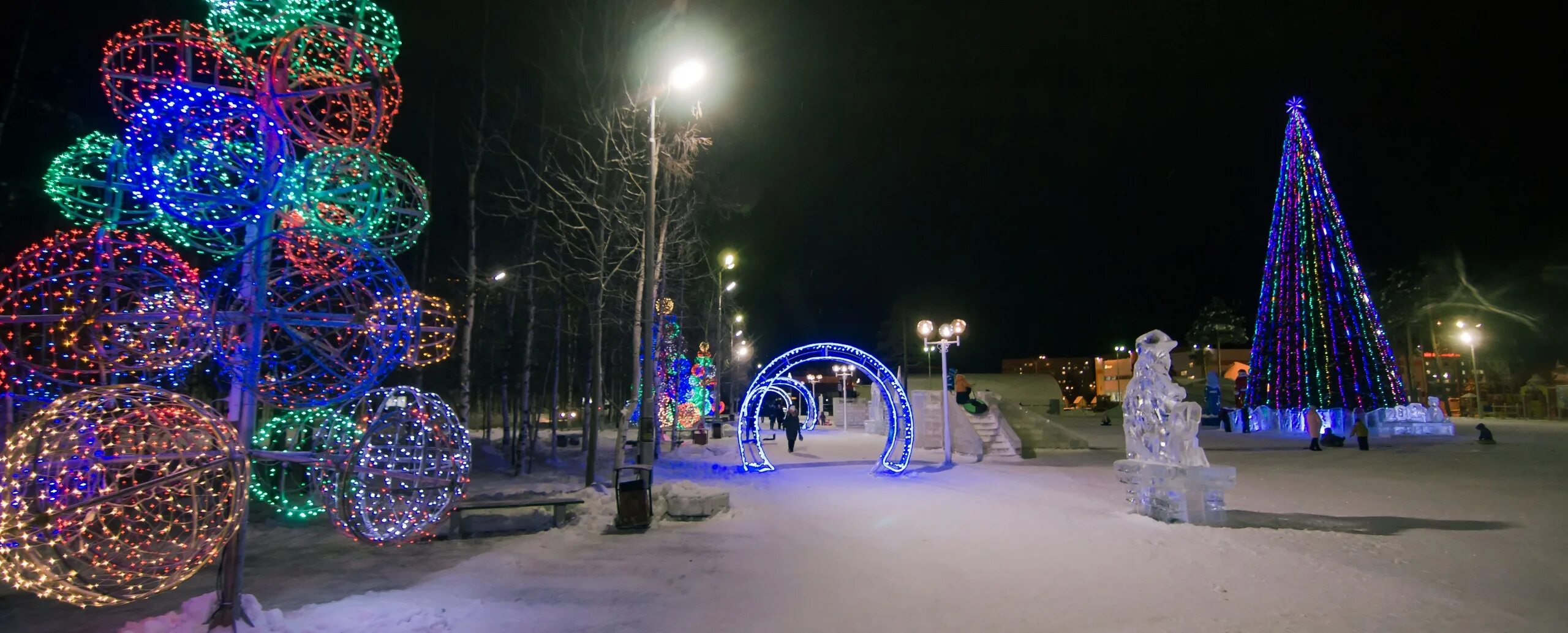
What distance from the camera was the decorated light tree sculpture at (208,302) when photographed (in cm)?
421

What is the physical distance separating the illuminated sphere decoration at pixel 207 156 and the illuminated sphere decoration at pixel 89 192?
19cm

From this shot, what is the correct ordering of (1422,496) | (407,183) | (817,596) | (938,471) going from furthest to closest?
1. (938,471)
2. (1422,496)
3. (817,596)
4. (407,183)

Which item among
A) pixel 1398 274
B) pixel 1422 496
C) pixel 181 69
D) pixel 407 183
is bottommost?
pixel 1422 496

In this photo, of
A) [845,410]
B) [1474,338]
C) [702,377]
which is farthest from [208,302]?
[1474,338]

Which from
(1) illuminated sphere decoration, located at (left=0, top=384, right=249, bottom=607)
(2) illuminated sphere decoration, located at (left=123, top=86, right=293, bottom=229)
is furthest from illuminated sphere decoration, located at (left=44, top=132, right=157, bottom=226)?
(1) illuminated sphere decoration, located at (left=0, top=384, right=249, bottom=607)

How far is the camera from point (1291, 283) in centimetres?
3019

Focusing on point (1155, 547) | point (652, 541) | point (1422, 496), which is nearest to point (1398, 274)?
point (1422, 496)

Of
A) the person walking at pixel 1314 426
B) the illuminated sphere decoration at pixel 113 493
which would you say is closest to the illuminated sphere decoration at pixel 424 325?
the illuminated sphere decoration at pixel 113 493

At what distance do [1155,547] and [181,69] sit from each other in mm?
9518

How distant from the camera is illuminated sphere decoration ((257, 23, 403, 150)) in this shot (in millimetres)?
5258

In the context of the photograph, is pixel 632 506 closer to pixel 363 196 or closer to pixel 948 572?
pixel 948 572

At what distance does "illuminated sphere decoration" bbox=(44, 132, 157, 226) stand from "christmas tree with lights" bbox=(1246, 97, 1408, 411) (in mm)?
33904

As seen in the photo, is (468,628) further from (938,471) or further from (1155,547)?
(938,471)

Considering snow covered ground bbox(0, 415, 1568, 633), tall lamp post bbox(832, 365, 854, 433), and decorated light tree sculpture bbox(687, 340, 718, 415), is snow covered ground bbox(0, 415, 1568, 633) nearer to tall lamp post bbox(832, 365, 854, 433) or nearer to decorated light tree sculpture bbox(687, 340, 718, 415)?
decorated light tree sculpture bbox(687, 340, 718, 415)
